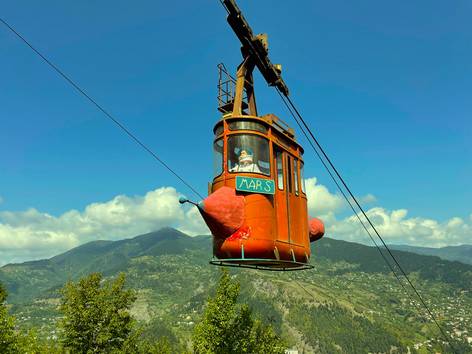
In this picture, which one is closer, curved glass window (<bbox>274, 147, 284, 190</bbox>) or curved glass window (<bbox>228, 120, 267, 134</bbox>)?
curved glass window (<bbox>228, 120, 267, 134</bbox>)

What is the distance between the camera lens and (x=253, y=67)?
17.7 m

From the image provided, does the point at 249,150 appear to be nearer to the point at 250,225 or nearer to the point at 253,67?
the point at 250,225

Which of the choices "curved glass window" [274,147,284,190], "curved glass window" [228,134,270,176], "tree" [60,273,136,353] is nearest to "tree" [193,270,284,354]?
"tree" [60,273,136,353]

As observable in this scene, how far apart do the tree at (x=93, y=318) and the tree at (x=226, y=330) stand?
6.37m

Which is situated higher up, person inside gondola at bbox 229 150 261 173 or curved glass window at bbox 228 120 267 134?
curved glass window at bbox 228 120 267 134

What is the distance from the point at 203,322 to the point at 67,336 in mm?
11032

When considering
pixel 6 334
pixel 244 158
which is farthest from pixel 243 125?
A: pixel 6 334

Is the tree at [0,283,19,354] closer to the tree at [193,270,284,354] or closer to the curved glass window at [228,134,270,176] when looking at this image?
the tree at [193,270,284,354]

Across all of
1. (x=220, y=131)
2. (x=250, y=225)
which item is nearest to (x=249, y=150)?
(x=220, y=131)

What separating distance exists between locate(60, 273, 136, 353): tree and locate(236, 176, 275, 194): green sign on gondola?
23.1 metres

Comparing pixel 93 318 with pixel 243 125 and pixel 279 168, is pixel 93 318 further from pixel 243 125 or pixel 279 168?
pixel 243 125

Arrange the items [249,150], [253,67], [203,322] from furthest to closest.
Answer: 1. [203,322]
2. [253,67]
3. [249,150]

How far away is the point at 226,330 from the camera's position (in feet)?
112

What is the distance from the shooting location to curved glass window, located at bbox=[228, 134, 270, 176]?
14469mm
